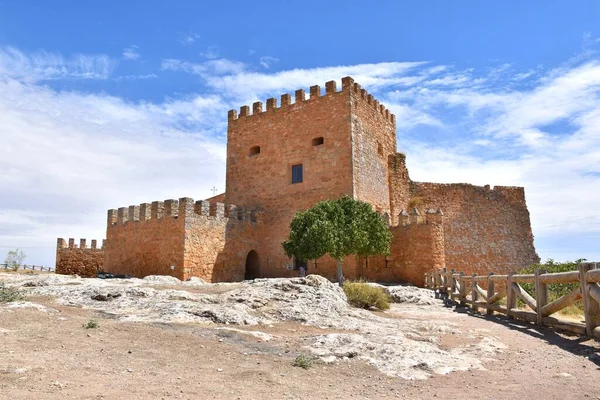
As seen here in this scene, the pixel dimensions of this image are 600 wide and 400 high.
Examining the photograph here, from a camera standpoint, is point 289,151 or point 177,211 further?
point 289,151

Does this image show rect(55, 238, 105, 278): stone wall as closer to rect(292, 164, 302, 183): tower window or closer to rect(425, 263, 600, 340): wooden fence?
rect(292, 164, 302, 183): tower window

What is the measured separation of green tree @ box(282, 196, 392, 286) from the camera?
54.1ft

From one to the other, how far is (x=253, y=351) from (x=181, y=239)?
1287 cm

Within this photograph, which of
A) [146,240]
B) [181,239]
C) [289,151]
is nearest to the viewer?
[181,239]

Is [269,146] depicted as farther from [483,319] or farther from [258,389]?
[258,389]

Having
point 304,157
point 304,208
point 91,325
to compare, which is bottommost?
point 91,325

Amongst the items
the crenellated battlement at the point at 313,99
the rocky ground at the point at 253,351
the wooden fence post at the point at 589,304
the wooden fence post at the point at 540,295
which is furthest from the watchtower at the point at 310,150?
the wooden fence post at the point at 589,304

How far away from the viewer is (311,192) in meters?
21.0

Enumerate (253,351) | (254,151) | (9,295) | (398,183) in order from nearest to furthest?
(253,351), (9,295), (254,151), (398,183)

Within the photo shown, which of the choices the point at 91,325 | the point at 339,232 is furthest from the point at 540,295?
the point at 339,232

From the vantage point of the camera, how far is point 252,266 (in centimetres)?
2211

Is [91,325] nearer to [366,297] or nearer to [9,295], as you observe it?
[9,295]

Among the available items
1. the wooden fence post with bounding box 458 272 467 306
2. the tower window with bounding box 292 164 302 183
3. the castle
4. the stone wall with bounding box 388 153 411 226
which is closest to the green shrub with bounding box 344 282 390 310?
the wooden fence post with bounding box 458 272 467 306

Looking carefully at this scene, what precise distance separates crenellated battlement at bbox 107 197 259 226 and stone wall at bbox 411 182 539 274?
375 inches
